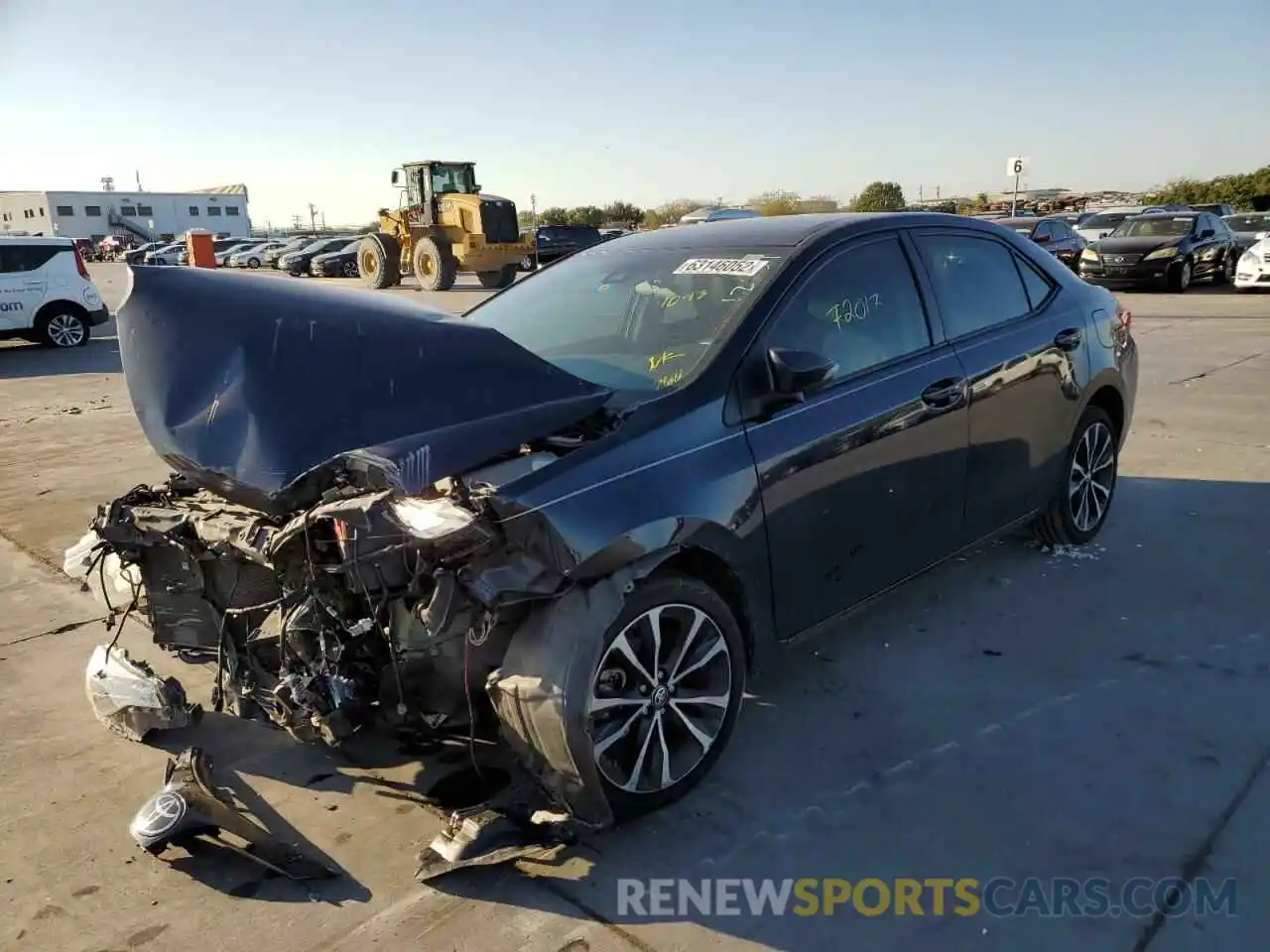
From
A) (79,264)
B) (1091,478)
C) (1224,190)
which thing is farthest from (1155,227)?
(1224,190)

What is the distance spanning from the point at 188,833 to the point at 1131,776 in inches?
114

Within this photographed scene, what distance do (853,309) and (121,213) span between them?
339ft

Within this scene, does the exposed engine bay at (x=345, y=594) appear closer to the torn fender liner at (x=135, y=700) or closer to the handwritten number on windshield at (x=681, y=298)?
the torn fender liner at (x=135, y=700)

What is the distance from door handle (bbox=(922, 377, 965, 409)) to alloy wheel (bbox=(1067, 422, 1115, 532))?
124 cm

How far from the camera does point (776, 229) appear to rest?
3.78m

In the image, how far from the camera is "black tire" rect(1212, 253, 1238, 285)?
19516 mm

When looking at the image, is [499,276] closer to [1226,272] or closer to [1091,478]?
[1226,272]

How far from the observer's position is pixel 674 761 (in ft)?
9.52

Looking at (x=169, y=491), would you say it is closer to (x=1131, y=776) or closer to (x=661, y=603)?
(x=661, y=603)

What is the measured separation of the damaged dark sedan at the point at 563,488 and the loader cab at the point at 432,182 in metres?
24.0

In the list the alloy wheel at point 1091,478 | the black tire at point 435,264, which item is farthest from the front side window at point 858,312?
the black tire at point 435,264

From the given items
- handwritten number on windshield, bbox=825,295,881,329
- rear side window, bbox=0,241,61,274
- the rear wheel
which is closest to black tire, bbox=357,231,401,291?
the rear wheel

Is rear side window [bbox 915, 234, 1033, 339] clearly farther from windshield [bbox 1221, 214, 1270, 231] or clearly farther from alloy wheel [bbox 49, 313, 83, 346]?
windshield [bbox 1221, 214, 1270, 231]

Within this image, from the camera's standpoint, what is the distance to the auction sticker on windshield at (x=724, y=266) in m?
3.46
